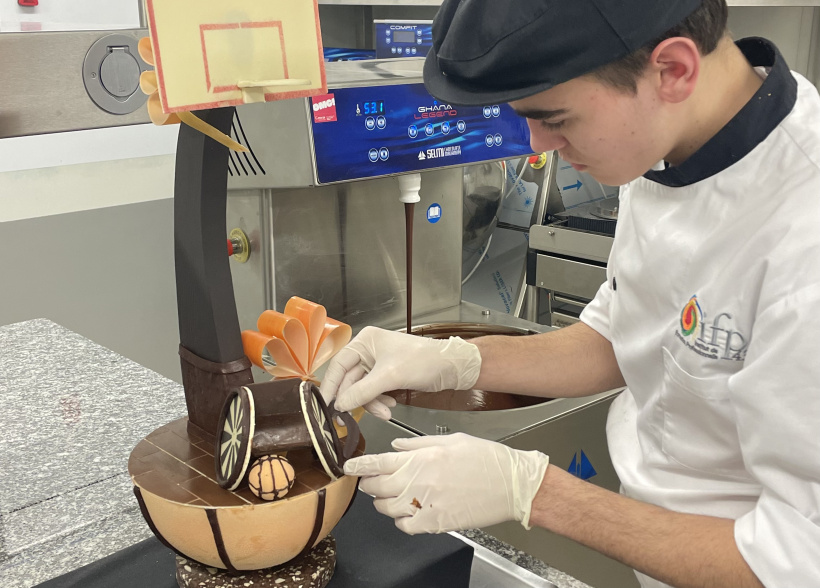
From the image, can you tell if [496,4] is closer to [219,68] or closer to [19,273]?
[219,68]

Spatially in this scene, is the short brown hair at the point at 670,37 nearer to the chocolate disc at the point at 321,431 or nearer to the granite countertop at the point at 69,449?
the chocolate disc at the point at 321,431

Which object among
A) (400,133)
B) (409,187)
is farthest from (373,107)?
(409,187)

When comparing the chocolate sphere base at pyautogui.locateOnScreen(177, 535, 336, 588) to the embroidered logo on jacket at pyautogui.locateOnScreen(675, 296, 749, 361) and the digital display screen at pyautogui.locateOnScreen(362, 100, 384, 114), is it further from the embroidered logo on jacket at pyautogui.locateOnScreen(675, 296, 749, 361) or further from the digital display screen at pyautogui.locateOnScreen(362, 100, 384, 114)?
the digital display screen at pyautogui.locateOnScreen(362, 100, 384, 114)

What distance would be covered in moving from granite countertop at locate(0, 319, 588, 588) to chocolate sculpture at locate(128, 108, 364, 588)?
22 centimetres

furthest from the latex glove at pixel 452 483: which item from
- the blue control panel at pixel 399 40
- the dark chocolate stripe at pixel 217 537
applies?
the blue control panel at pixel 399 40

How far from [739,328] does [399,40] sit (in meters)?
1.69

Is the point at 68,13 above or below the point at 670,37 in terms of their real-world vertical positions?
above

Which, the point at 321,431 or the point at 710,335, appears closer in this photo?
the point at 321,431

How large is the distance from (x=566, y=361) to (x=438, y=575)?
1.89ft

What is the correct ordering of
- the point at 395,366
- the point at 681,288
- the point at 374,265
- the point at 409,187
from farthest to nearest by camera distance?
the point at 374,265, the point at 409,187, the point at 395,366, the point at 681,288

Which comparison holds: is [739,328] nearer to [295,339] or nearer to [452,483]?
[452,483]

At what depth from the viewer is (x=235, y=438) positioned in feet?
2.94

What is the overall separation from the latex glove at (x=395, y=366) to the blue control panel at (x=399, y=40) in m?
1.25

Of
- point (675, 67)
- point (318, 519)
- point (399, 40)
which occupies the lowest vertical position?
point (318, 519)
